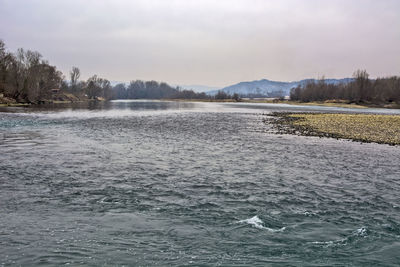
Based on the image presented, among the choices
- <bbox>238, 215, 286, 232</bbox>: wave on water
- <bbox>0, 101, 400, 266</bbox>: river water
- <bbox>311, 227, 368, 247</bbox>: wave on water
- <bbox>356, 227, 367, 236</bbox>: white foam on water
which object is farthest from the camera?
<bbox>238, 215, 286, 232</bbox>: wave on water

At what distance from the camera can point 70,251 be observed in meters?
8.23

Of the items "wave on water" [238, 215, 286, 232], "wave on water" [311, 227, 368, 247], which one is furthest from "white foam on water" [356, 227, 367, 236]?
"wave on water" [238, 215, 286, 232]

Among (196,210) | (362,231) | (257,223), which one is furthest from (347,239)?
(196,210)

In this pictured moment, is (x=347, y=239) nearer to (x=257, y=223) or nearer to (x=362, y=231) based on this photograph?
(x=362, y=231)

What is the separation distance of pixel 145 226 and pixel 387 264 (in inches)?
270

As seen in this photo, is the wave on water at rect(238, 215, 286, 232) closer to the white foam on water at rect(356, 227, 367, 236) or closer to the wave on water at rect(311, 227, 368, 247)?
the wave on water at rect(311, 227, 368, 247)

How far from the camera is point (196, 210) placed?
11539mm

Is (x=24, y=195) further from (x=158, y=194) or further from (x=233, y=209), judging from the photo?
(x=233, y=209)

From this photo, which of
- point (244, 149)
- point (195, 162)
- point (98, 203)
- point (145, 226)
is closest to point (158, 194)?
point (98, 203)

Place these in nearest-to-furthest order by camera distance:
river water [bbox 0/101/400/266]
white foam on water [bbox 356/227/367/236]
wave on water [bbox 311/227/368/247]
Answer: river water [bbox 0/101/400/266] < wave on water [bbox 311/227/368/247] < white foam on water [bbox 356/227/367/236]

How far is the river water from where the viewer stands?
8.31 m

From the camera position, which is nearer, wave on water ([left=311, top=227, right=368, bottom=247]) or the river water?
the river water

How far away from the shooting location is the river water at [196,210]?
831cm

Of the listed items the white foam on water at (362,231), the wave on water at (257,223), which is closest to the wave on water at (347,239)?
the white foam on water at (362,231)
